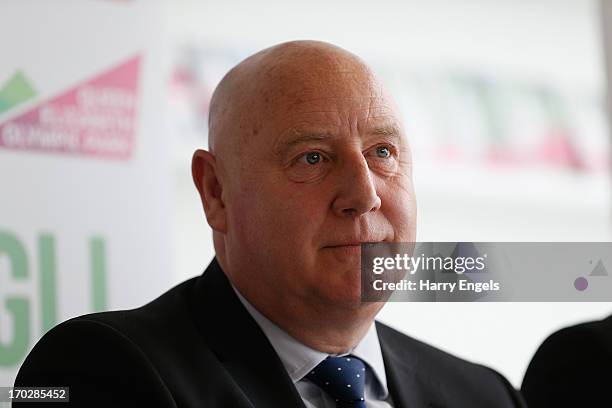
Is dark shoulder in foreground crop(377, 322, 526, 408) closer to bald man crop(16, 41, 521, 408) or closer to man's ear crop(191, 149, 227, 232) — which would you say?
bald man crop(16, 41, 521, 408)

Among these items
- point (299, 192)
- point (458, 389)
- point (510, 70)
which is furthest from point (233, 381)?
point (510, 70)

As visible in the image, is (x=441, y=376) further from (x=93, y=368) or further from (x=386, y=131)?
(x=93, y=368)

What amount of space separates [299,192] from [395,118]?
0.83ft

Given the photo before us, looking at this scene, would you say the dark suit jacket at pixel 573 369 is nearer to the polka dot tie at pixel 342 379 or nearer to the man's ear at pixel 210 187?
the polka dot tie at pixel 342 379

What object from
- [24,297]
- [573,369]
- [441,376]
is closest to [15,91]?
[24,297]

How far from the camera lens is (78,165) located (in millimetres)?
3014

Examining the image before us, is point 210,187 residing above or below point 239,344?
above

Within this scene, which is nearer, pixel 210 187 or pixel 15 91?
pixel 210 187

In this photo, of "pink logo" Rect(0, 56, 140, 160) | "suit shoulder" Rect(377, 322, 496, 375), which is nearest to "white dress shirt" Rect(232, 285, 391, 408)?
"suit shoulder" Rect(377, 322, 496, 375)

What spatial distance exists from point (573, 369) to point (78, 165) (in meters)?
1.55

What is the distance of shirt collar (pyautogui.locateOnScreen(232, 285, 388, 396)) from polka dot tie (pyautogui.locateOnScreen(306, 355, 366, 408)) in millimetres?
18

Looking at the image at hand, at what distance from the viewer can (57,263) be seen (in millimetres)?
2904

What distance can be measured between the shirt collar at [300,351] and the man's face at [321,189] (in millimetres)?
69

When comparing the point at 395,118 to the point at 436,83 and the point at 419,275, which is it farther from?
the point at 436,83
